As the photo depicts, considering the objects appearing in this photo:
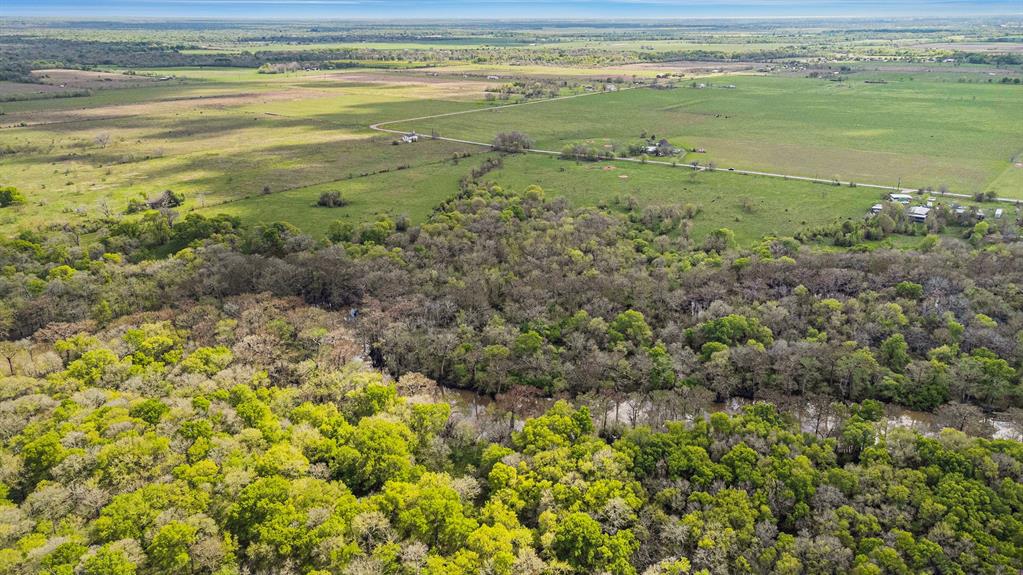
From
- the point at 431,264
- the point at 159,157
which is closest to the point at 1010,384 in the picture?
the point at 431,264

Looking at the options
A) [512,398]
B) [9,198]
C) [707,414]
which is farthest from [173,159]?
[707,414]

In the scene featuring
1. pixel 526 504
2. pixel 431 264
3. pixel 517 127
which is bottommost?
Answer: pixel 526 504

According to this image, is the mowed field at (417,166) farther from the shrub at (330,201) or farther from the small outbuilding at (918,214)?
the small outbuilding at (918,214)

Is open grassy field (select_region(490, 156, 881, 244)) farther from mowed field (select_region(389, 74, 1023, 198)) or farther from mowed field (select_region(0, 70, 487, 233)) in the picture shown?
mowed field (select_region(0, 70, 487, 233))

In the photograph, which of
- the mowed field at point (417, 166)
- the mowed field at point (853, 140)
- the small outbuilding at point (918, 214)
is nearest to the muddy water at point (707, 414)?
the mowed field at point (417, 166)

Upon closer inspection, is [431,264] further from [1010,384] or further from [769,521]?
[1010,384]

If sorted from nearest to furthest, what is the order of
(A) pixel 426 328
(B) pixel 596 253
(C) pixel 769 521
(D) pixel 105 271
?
(C) pixel 769 521
(A) pixel 426 328
(D) pixel 105 271
(B) pixel 596 253

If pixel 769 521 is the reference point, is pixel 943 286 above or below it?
above

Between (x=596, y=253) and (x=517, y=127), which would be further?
(x=517, y=127)

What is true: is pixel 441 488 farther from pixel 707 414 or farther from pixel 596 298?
pixel 596 298
